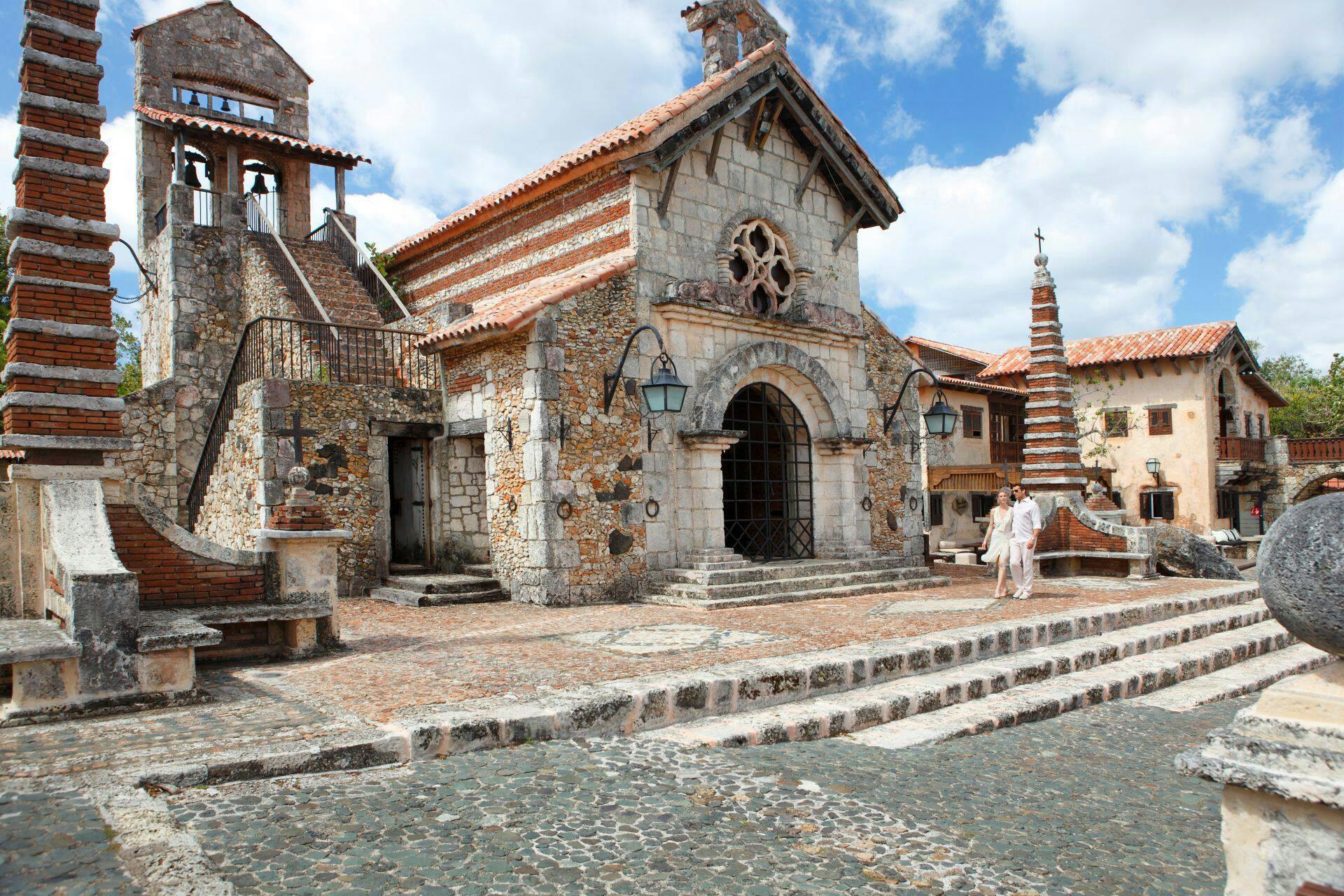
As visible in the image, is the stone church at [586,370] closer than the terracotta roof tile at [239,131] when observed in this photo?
Yes

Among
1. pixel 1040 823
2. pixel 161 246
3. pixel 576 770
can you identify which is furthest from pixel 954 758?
pixel 161 246

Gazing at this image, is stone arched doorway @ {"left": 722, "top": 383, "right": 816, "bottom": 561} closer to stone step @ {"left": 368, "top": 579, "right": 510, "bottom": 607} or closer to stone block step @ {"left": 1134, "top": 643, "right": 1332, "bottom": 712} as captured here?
stone step @ {"left": 368, "top": 579, "right": 510, "bottom": 607}

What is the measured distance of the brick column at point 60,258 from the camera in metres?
6.62

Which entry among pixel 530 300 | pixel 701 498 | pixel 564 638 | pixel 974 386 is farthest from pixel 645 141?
pixel 974 386

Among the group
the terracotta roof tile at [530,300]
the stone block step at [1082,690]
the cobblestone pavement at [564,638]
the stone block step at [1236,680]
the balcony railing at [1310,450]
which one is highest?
the terracotta roof tile at [530,300]

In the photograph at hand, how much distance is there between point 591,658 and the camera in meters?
7.28

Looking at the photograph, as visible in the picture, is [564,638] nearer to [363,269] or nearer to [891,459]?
Answer: [891,459]

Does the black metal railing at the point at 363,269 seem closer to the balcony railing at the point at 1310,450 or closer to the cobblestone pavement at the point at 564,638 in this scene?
the cobblestone pavement at the point at 564,638

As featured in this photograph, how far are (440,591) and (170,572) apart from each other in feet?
14.3

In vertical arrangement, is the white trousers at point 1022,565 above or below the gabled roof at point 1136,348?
below

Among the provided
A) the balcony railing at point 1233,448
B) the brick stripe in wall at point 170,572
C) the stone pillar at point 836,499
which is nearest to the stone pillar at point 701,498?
the stone pillar at point 836,499

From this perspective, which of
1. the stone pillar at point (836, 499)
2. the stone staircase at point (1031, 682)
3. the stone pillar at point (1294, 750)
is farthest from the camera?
the stone pillar at point (836, 499)

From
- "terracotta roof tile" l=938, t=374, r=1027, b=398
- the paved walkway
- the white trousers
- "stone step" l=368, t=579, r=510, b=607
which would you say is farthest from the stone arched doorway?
"terracotta roof tile" l=938, t=374, r=1027, b=398

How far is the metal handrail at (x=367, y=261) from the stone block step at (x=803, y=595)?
7.18 metres
